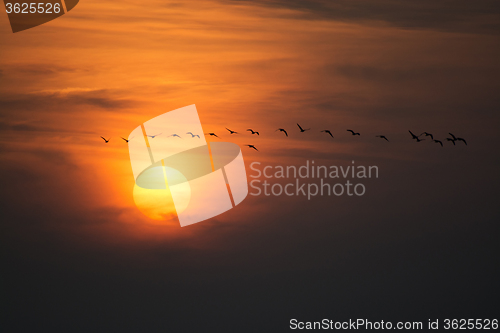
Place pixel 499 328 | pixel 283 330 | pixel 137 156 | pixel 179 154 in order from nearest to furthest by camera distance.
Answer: pixel 137 156
pixel 179 154
pixel 499 328
pixel 283 330

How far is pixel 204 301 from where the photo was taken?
145 meters

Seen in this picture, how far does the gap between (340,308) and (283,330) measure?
15.6 metres

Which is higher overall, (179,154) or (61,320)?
(179,154)

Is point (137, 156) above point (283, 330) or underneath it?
above

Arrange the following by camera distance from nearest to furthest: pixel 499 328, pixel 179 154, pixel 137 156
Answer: pixel 137 156 < pixel 179 154 < pixel 499 328

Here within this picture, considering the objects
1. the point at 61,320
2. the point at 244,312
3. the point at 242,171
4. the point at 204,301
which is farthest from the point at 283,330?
the point at 242,171

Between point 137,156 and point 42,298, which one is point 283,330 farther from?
point 137,156

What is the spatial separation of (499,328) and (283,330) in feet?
162

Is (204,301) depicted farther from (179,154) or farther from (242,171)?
(242,171)

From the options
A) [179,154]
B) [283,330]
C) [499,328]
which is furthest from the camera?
[283,330]

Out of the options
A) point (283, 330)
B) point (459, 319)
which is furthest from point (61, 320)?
point (459, 319)

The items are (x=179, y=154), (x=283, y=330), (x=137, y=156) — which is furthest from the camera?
(x=283, y=330)

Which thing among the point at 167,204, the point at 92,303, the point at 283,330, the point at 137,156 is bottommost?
the point at 283,330

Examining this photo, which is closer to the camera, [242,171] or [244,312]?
[242,171]
